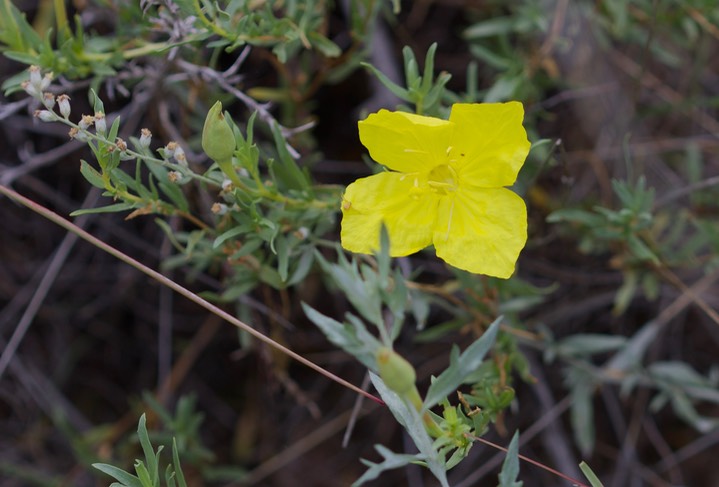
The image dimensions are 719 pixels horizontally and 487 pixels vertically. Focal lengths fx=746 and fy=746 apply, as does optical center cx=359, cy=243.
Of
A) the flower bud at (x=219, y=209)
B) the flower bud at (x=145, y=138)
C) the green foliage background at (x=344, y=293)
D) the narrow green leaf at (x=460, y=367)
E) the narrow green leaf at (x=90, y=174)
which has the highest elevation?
the flower bud at (x=145, y=138)

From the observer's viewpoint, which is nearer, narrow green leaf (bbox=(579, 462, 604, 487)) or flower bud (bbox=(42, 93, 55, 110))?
narrow green leaf (bbox=(579, 462, 604, 487))

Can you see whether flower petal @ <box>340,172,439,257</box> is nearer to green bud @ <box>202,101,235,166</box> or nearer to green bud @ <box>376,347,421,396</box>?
green bud @ <box>202,101,235,166</box>

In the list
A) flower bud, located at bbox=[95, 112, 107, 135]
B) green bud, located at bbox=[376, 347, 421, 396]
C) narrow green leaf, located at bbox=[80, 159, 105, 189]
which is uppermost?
flower bud, located at bbox=[95, 112, 107, 135]

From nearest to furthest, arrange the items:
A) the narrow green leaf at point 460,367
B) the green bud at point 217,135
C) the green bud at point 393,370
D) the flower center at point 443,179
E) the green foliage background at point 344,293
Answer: the green bud at point 393,370
the narrow green leaf at point 460,367
the green bud at point 217,135
the flower center at point 443,179
the green foliage background at point 344,293

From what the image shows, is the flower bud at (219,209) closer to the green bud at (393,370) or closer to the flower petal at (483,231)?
the flower petal at (483,231)

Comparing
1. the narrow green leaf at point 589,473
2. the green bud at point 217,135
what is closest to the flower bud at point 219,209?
the green bud at point 217,135

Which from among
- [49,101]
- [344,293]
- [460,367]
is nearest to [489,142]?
[460,367]

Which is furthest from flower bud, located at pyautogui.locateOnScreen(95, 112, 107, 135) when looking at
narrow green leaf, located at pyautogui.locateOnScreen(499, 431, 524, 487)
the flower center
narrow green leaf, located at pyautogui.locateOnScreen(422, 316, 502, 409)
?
narrow green leaf, located at pyautogui.locateOnScreen(499, 431, 524, 487)

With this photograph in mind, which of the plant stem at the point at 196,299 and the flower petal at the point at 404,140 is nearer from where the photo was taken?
the plant stem at the point at 196,299

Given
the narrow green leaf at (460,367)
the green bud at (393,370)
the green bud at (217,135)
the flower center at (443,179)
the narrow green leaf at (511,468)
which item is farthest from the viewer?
the flower center at (443,179)
